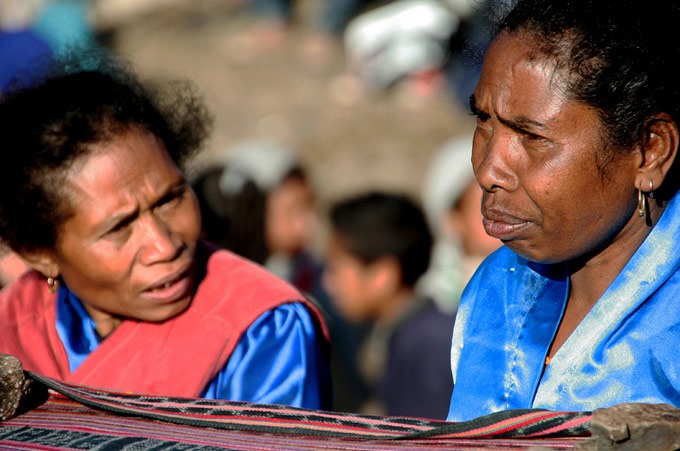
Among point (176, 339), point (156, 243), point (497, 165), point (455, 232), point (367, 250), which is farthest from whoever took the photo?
point (455, 232)

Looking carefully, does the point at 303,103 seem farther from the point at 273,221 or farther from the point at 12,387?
the point at 12,387

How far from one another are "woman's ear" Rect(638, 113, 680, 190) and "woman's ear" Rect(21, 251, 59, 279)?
1831mm

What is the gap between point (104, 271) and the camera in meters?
2.85

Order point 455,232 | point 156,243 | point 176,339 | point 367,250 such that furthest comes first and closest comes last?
point 455,232 < point 367,250 < point 176,339 < point 156,243

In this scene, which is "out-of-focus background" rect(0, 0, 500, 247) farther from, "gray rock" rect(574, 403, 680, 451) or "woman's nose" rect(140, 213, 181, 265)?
"gray rock" rect(574, 403, 680, 451)

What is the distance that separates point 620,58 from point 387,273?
3113 millimetres

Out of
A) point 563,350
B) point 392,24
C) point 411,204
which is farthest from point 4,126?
point 392,24

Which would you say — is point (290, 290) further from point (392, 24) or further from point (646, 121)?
point (392, 24)

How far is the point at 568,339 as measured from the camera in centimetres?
222

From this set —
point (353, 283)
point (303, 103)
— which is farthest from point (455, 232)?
point (303, 103)

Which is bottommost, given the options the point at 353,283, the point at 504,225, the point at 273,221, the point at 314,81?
the point at 353,283

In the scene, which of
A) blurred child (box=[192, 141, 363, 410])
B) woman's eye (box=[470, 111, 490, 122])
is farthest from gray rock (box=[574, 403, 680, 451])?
blurred child (box=[192, 141, 363, 410])

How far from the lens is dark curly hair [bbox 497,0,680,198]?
6.68 ft

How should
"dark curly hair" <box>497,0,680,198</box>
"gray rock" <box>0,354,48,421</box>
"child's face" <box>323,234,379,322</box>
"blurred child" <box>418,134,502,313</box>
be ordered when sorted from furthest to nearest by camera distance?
"child's face" <box>323,234,379,322</box>, "blurred child" <box>418,134,502,313</box>, "gray rock" <box>0,354,48,421</box>, "dark curly hair" <box>497,0,680,198</box>
